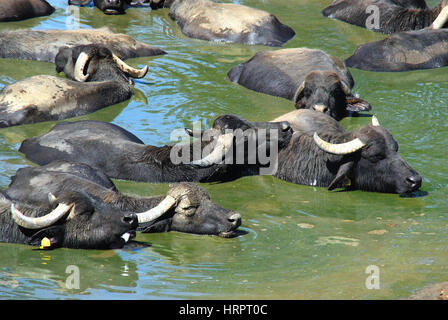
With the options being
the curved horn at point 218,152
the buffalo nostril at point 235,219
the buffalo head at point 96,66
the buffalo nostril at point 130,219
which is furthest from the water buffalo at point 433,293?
the buffalo head at point 96,66

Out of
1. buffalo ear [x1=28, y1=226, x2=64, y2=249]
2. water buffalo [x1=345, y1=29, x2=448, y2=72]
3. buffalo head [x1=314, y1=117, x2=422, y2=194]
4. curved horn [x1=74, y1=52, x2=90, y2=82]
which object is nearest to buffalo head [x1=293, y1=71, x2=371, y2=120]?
buffalo head [x1=314, y1=117, x2=422, y2=194]

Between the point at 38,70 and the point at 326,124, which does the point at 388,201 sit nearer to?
the point at 326,124

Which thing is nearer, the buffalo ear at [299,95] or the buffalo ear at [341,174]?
the buffalo ear at [341,174]

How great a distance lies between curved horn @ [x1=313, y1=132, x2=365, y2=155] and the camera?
9.37m

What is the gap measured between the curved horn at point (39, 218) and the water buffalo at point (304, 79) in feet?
17.5

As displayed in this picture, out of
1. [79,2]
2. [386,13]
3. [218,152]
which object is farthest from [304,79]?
[79,2]

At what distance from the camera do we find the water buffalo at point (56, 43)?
592 inches

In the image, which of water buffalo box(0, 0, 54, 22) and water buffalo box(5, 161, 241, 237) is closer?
water buffalo box(5, 161, 241, 237)

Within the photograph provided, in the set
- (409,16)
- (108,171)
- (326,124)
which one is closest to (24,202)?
(108,171)

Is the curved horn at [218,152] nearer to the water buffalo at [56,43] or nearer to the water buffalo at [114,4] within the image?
the water buffalo at [56,43]

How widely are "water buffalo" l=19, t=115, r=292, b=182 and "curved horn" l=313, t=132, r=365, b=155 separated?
33.1 inches

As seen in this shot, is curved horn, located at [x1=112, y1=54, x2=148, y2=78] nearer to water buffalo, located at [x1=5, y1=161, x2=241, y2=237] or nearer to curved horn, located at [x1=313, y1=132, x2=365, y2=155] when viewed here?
curved horn, located at [x1=313, y1=132, x2=365, y2=155]

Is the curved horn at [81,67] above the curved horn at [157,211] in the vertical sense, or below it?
below
